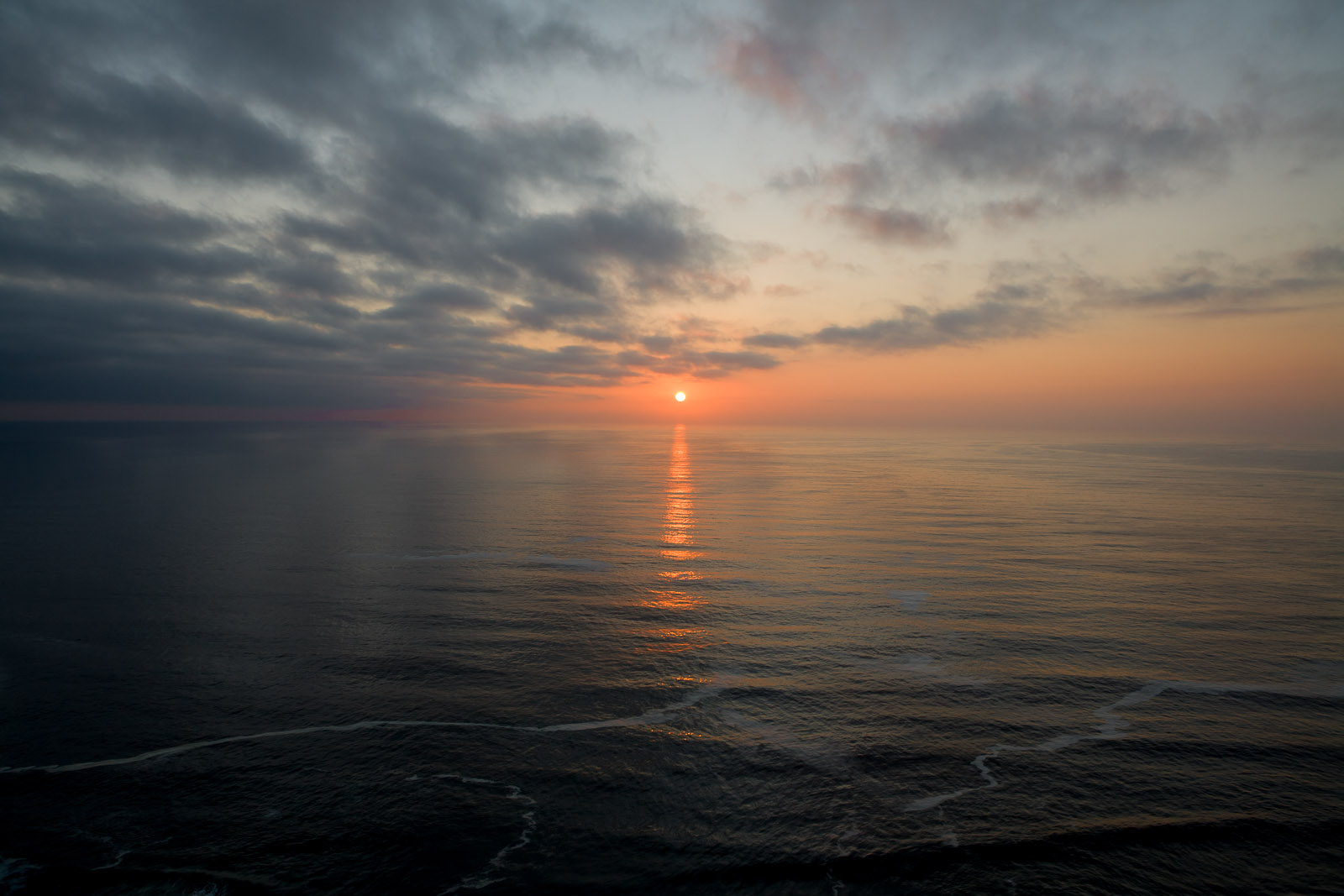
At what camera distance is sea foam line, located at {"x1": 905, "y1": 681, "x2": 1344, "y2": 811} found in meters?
32.5

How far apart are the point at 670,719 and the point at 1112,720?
2701cm

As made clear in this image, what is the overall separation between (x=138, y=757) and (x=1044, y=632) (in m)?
63.9

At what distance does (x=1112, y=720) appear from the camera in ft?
129

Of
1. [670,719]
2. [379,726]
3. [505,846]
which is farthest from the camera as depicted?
[670,719]

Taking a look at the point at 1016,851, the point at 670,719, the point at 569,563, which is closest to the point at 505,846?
the point at 670,719

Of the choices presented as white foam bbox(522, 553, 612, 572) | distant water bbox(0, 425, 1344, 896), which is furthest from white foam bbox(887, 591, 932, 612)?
white foam bbox(522, 553, 612, 572)

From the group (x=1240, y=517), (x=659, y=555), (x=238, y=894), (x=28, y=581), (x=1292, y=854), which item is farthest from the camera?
(x=1240, y=517)

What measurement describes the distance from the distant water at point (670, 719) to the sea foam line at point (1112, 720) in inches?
8.9

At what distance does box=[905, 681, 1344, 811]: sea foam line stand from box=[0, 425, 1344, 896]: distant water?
0.23 m

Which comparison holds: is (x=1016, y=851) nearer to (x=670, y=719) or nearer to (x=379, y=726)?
(x=670, y=719)

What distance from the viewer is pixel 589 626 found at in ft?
185

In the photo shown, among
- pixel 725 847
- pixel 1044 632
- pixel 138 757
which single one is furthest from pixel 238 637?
pixel 1044 632

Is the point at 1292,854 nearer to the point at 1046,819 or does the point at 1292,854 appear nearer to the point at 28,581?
the point at 1046,819

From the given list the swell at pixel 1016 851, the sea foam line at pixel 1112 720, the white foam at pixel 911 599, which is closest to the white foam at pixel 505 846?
the swell at pixel 1016 851
